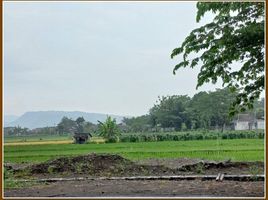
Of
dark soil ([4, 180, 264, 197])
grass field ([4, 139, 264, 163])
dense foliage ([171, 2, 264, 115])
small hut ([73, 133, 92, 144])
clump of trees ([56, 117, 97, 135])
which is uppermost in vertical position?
dense foliage ([171, 2, 264, 115])

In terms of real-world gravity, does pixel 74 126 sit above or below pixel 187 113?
below

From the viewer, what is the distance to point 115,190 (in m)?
4.74

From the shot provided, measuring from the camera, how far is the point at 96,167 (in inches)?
277

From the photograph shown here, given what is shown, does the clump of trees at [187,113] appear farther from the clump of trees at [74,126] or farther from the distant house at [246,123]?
the clump of trees at [74,126]

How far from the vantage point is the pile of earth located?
666cm

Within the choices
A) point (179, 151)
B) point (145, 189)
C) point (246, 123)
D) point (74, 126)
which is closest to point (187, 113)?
point (246, 123)

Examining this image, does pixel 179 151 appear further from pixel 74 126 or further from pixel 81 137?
pixel 74 126

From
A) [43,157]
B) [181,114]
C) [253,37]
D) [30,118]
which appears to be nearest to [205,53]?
[253,37]

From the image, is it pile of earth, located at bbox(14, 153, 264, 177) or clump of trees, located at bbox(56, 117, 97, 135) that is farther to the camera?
pile of earth, located at bbox(14, 153, 264, 177)

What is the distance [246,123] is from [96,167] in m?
2.60

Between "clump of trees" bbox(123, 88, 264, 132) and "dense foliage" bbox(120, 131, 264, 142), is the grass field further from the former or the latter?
"clump of trees" bbox(123, 88, 264, 132)

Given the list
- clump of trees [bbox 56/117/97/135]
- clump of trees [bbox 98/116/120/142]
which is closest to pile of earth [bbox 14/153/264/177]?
clump of trees [bbox 98/116/120/142]

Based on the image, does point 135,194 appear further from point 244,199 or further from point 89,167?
point 89,167

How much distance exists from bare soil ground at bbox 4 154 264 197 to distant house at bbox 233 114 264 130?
0.65 m
